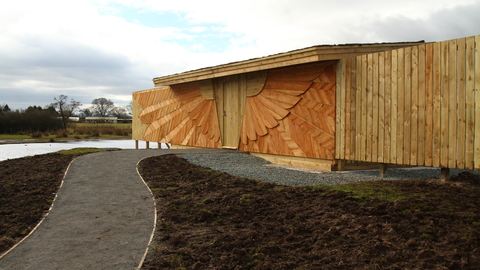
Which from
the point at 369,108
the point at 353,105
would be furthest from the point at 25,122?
the point at 369,108

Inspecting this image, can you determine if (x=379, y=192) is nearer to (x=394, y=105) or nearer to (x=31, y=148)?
(x=394, y=105)

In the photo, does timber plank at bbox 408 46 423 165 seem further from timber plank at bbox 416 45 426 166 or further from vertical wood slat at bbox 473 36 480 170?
vertical wood slat at bbox 473 36 480 170

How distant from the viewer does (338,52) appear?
9289mm

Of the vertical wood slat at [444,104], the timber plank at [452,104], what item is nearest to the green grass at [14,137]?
the vertical wood slat at [444,104]

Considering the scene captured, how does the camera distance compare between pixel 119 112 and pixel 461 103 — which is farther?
pixel 119 112

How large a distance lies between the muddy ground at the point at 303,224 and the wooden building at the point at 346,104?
1326mm

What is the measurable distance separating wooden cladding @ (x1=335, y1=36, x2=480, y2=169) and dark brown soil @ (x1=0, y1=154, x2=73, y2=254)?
22.7 ft

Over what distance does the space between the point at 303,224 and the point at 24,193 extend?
5.77 metres

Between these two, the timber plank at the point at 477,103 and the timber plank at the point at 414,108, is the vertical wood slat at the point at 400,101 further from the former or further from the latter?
the timber plank at the point at 477,103

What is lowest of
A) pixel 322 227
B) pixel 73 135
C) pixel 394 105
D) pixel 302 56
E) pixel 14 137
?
pixel 322 227

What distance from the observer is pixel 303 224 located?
5.04 m

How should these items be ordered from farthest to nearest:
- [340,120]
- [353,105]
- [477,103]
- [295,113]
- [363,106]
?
[295,113] < [340,120] < [353,105] < [363,106] < [477,103]

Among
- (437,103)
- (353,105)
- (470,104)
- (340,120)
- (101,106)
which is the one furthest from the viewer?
(101,106)

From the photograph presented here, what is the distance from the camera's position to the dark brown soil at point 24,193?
5418 mm
